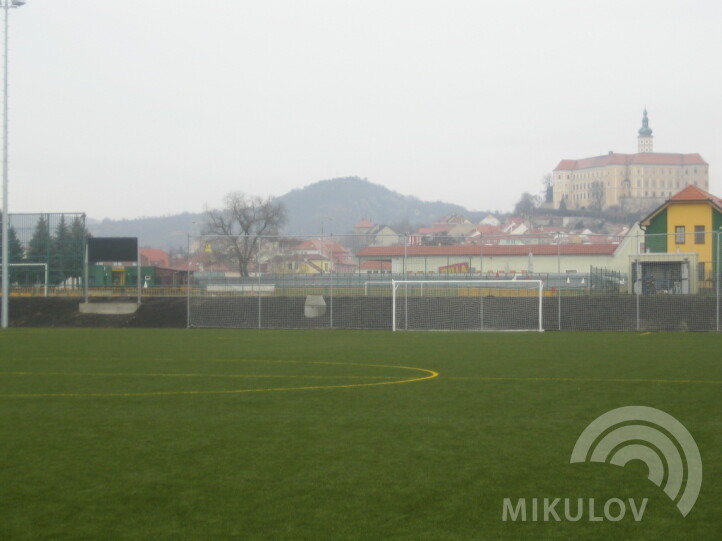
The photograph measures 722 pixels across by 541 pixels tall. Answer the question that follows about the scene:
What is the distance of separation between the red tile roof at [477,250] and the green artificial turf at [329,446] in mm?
21748

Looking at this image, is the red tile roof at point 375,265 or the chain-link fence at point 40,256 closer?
the red tile roof at point 375,265

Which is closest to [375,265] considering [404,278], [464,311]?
[404,278]

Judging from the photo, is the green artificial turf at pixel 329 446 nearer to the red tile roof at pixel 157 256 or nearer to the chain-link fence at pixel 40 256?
the chain-link fence at pixel 40 256

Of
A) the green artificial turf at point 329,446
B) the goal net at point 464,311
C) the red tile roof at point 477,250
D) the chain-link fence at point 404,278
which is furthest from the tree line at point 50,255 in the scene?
the green artificial turf at point 329,446

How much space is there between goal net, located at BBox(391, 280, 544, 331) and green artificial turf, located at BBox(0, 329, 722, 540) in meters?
14.4

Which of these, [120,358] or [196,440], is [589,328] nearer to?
[120,358]

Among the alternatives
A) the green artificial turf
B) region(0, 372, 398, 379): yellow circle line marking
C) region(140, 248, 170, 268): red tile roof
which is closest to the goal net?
the green artificial turf

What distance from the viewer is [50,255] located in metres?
41.4

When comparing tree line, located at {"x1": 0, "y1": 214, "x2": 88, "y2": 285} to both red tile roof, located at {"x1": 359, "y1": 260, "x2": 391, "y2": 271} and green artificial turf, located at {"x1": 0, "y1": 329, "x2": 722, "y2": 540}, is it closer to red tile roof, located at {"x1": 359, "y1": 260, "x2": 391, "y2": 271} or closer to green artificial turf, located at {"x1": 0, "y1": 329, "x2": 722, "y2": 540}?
red tile roof, located at {"x1": 359, "y1": 260, "x2": 391, "y2": 271}

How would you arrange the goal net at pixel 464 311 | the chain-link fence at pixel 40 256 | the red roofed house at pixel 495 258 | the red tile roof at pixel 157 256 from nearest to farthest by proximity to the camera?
the goal net at pixel 464 311
the red roofed house at pixel 495 258
the chain-link fence at pixel 40 256
the red tile roof at pixel 157 256

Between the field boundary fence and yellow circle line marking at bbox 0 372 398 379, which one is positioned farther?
the field boundary fence

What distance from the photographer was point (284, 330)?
32812 mm

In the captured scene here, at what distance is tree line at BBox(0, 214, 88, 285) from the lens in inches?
1626

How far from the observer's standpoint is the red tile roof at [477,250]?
40.2 meters
